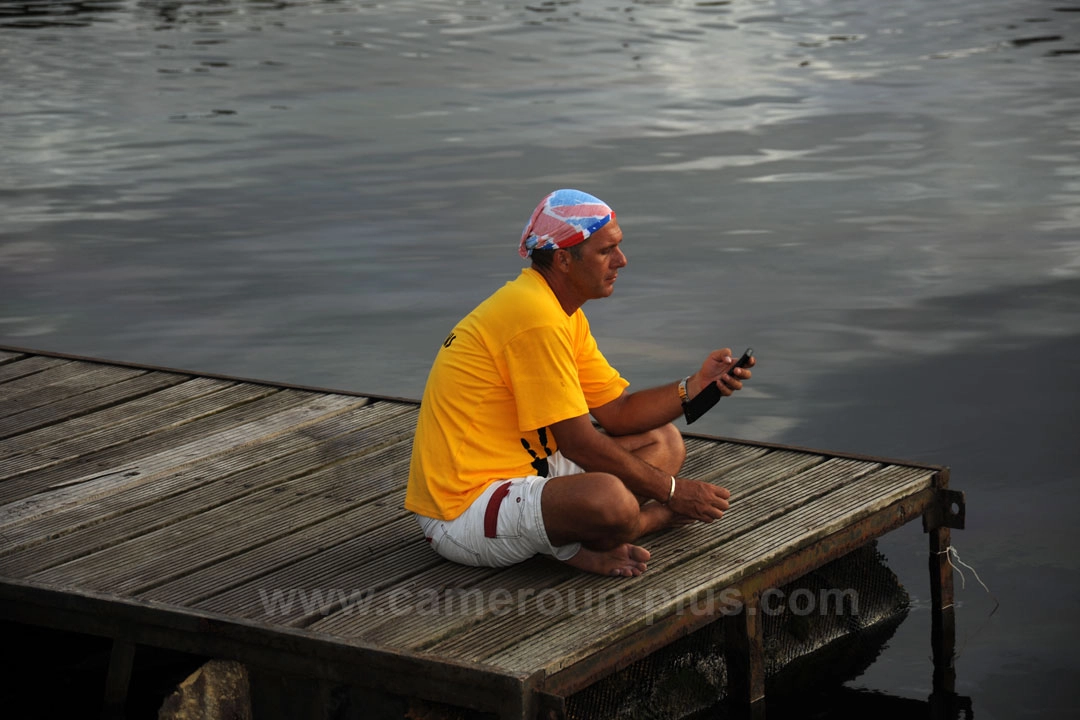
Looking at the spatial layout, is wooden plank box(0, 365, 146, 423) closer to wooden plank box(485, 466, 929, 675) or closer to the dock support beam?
wooden plank box(485, 466, 929, 675)

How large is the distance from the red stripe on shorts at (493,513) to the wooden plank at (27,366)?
382 cm

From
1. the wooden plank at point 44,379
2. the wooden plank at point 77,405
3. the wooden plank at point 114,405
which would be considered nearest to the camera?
the wooden plank at point 114,405

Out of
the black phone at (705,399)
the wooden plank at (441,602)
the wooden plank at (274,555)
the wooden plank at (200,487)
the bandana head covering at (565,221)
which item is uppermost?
the bandana head covering at (565,221)

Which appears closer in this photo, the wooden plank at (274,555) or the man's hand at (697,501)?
Result: the wooden plank at (274,555)

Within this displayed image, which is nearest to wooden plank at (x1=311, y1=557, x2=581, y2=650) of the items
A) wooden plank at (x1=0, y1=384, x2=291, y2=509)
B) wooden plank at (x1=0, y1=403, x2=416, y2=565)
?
wooden plank at (x1=0, y1=403, x2=416, y2=565)

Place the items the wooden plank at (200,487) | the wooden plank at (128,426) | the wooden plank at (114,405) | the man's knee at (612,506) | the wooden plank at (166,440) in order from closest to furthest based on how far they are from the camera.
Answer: the man's knee at (612,506) → the wooden plank at (200,487) → the wooden plank at (166,440) → the wooden plank at (128,426) → the wooden plank at (114,405)

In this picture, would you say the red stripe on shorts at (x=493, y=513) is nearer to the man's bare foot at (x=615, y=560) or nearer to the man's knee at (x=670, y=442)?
the man's bare foot at (x=615, y=560)

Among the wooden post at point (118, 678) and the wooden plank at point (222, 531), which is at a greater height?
the wooden plank at point (222, 531)

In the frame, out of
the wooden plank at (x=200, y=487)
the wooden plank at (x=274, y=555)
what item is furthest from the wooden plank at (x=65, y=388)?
the wooden plank at (x=274, y=555)

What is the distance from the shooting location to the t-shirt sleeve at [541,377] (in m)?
4.84

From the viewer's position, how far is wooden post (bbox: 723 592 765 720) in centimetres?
522

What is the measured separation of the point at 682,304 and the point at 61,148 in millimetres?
9315

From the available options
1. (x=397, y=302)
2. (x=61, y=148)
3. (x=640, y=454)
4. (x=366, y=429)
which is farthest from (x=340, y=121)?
(x=640, y=454)

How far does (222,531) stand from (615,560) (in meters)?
1.50
